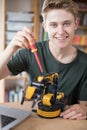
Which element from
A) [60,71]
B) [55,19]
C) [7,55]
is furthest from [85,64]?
[7,55]

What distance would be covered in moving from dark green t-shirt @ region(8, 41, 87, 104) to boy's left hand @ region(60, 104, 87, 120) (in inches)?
6.4

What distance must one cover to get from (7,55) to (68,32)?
34 cm

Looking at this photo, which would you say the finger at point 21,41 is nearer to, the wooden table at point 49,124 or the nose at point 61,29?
the nose at point 61,29

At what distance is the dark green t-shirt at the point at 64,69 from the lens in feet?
4.23

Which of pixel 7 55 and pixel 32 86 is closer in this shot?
pixel 32 86

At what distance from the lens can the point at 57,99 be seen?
1059 millimetres

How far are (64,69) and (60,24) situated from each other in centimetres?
27

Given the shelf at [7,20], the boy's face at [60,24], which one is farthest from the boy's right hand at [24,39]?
the shelf at [7,20]

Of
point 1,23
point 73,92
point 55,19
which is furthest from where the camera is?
point 1,23

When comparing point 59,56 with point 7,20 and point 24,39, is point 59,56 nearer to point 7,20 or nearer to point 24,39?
point 24,39

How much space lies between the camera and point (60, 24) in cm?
118

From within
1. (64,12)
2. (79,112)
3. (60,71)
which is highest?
(64,12)

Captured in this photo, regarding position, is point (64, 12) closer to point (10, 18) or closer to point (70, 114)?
point (70, 114)

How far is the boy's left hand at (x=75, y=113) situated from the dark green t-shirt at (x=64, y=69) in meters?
0.16
